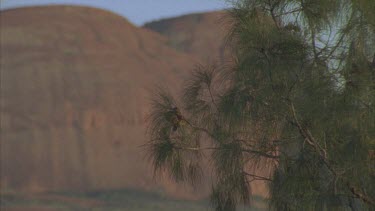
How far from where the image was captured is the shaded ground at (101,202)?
68.4 m

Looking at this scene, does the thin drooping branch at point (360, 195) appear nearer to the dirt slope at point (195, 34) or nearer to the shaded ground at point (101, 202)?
the shaded ground at point (101, 202)

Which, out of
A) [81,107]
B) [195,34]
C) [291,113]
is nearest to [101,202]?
[81,107]

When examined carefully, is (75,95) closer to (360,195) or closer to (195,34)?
(195,34)

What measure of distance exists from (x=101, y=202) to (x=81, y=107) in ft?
45.4

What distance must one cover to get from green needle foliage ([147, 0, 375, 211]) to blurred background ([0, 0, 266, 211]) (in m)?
54.7

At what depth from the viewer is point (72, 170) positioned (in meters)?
78.4

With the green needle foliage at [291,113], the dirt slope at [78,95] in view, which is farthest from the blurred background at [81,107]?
the green needle foliage at [291,113]

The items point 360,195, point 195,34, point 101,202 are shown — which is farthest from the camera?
point 195,34

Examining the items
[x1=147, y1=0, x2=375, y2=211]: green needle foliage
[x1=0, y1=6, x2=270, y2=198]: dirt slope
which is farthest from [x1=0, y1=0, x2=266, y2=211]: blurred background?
[x1=147, y1=0, x2=375, y2=211]: green needle foliage

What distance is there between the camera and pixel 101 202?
71.3 metres

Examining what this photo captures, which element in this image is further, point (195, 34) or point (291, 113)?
point (195, 34)

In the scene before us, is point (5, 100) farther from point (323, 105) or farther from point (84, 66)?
point (323, 105)

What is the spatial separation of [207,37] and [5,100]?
23086 mm

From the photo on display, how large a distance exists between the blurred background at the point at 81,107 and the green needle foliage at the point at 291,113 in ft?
180
